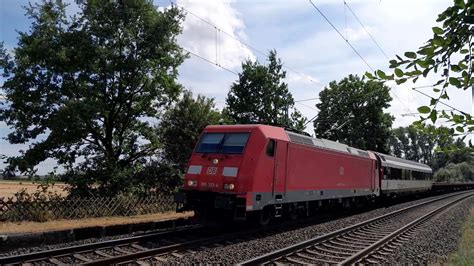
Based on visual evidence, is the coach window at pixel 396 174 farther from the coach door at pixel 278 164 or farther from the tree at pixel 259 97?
the coach door at pixel 278 164

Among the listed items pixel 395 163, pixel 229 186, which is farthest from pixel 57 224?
pixel 395 163

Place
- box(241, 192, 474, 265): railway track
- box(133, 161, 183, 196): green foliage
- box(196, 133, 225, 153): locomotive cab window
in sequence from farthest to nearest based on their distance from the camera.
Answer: box(133, 161, 183, 196): green foliage, box(196, 133, 225, 153): locomotive cab window, box(241, 192, 474, 265): railway track

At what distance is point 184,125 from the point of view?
24.7 m

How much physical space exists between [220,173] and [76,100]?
8.33 metres

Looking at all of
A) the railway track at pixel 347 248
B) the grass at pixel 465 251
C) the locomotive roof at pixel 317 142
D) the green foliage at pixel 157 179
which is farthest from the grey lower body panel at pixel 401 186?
the green foliage at pixel 157 179

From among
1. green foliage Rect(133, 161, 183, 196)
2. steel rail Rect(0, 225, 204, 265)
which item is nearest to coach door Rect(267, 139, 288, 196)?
steel rail Rect(0, 225, 204, 265)

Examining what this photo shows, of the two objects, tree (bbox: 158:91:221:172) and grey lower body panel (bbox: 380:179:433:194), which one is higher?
tree (bbox: 158:91:221:172)

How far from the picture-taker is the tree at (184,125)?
24172 millimetres

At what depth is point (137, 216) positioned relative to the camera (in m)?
19.3

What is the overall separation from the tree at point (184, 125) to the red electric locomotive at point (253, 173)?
348 inches

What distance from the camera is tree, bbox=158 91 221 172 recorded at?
24.2 metres

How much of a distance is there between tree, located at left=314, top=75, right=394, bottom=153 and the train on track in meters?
41.4

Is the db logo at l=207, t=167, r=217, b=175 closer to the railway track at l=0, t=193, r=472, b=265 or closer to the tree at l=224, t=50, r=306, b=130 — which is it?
the railway track at l=0, t=193, r=472, b=265

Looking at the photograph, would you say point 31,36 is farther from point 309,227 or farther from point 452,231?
point 452,231
